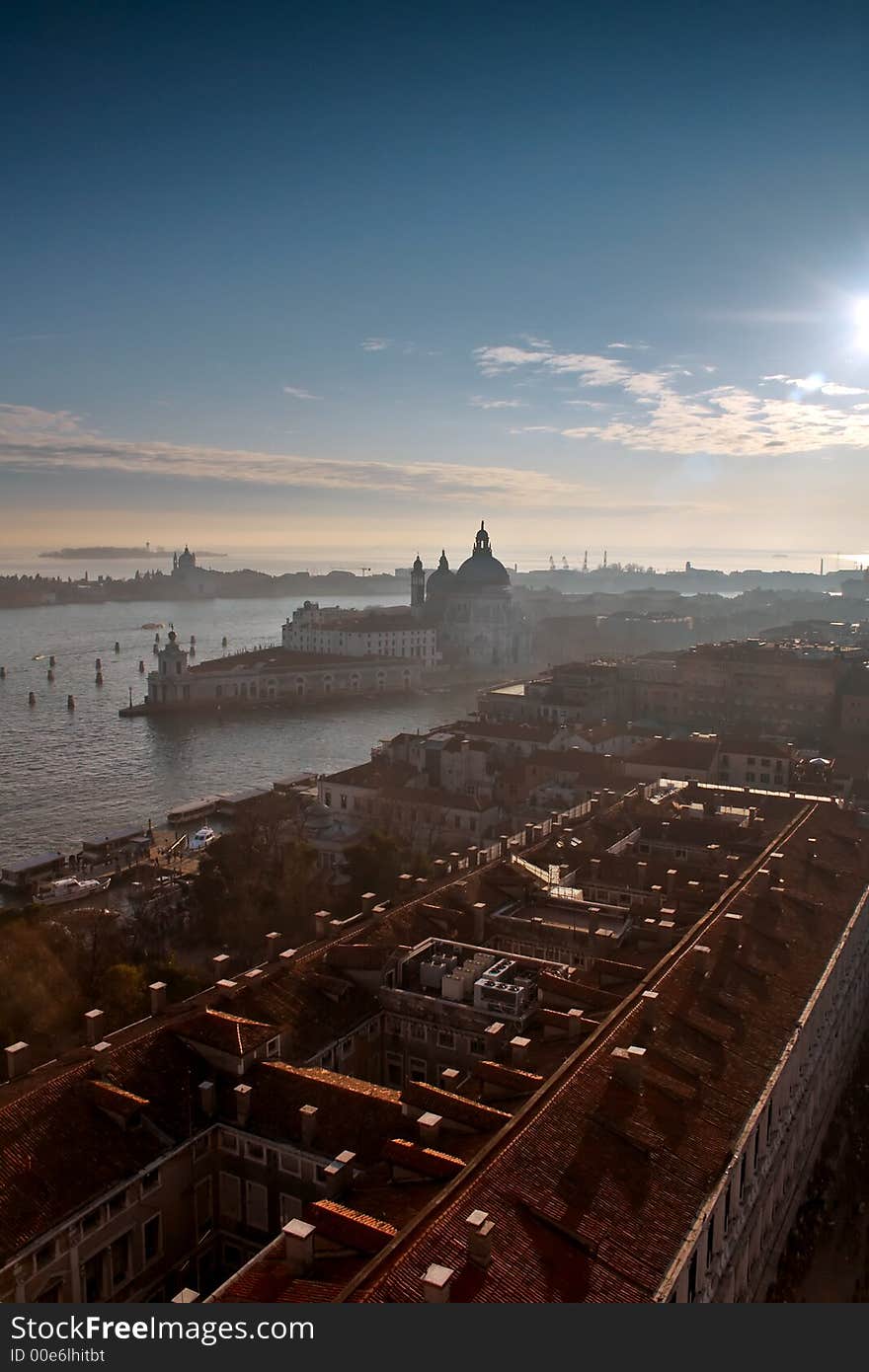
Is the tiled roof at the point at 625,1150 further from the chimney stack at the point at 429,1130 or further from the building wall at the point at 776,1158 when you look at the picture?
the chimney stack at the point at 429,1130

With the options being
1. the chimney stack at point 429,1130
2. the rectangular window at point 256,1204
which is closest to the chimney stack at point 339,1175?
the chimney stack at point 429,1130

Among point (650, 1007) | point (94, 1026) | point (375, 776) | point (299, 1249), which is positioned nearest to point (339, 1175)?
point (299, 1249)

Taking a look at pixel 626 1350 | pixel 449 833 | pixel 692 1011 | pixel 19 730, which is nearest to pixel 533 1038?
pixel 692 1011

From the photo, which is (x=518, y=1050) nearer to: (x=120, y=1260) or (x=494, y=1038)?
(x=494, y=1038)

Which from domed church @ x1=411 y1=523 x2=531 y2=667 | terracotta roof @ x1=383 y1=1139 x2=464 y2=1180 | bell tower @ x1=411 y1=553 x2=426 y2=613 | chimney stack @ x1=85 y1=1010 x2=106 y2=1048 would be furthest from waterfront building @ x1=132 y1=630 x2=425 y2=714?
terracotta roof @ x1=383 y1=1139 x2=464 y2=1180

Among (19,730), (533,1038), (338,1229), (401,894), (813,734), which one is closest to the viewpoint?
(338,1229)

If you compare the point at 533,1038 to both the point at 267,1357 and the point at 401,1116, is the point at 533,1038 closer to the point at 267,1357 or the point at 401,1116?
the point at 401,1116
